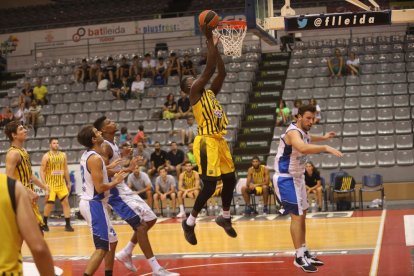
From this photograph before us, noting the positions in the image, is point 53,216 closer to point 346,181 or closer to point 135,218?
point 346,181

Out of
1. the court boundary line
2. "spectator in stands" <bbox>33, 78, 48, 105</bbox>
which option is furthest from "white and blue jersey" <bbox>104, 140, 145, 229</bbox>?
"spectator in stands" <bbox>33, 78, 48, 105</bbox>

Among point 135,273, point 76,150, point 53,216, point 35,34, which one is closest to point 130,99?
point 76,150

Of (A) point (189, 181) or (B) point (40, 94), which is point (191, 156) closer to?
(A) point (189, 181)

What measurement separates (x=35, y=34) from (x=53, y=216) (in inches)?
421

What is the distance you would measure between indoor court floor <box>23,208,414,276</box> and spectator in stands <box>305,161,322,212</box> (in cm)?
61

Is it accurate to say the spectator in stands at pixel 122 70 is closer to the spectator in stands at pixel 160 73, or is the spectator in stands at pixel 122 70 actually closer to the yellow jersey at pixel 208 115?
the spectator in stands at pixel 160 73

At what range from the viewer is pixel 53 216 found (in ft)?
60.5

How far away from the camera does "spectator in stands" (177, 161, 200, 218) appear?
17.1 m

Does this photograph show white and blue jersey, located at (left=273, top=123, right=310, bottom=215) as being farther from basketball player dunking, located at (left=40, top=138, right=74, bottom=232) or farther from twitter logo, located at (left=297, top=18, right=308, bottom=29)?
basketball player dunking, located at (left=40, top=138, right=74, bottom=232)

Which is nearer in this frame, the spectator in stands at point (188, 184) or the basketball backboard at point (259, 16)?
the basketball backboard at point (259, 16)

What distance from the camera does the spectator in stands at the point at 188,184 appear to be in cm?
1708

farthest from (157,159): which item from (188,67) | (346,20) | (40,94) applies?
(346,20)

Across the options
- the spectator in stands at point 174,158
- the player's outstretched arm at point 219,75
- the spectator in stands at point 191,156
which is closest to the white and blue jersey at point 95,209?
the player's outstretched arm at point 219,75

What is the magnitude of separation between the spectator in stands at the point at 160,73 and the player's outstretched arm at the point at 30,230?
62.9 feet
